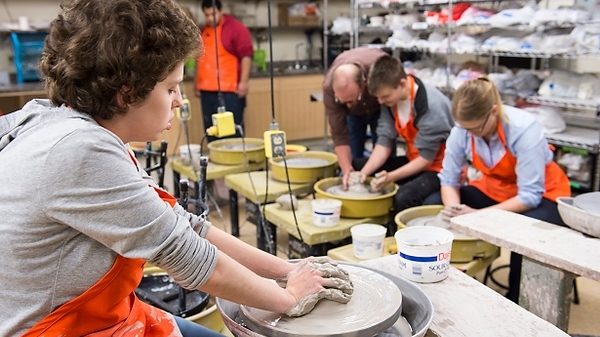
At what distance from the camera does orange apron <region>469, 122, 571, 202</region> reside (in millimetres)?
2387

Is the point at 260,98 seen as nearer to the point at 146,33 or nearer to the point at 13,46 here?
the point at 13,46

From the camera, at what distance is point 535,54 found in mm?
3789

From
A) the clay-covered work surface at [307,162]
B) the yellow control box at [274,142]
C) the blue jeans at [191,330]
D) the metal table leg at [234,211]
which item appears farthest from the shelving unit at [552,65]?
the blue jeans at [191,330]

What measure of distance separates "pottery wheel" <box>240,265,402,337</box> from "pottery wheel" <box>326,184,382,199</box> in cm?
141

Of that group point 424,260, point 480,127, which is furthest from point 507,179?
point 424,260

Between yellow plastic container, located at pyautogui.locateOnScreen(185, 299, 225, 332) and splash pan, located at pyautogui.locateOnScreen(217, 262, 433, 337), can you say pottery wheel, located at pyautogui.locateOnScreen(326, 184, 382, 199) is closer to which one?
yellow plastic container, located at pyautogui.locateOnScreen(185, 299, 225, 332)

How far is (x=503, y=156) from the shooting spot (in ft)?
7.79

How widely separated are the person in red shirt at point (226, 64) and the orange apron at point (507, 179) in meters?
2.62

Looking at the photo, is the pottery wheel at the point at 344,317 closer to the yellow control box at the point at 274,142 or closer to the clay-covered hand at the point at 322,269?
the clay-covered hand at the point at 322,269

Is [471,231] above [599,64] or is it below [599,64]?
below

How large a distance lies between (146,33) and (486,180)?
2073 millimetres

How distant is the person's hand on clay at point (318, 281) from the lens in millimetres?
1103

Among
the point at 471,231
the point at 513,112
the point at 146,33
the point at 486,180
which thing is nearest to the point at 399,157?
the point at 486,180

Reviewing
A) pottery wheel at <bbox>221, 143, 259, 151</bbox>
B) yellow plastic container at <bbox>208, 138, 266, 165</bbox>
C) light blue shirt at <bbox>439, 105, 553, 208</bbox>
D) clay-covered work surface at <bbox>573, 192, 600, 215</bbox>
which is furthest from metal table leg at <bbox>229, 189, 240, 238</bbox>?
clay-covered work surface at <bbox>573, 192, 600, 215</bbox>
